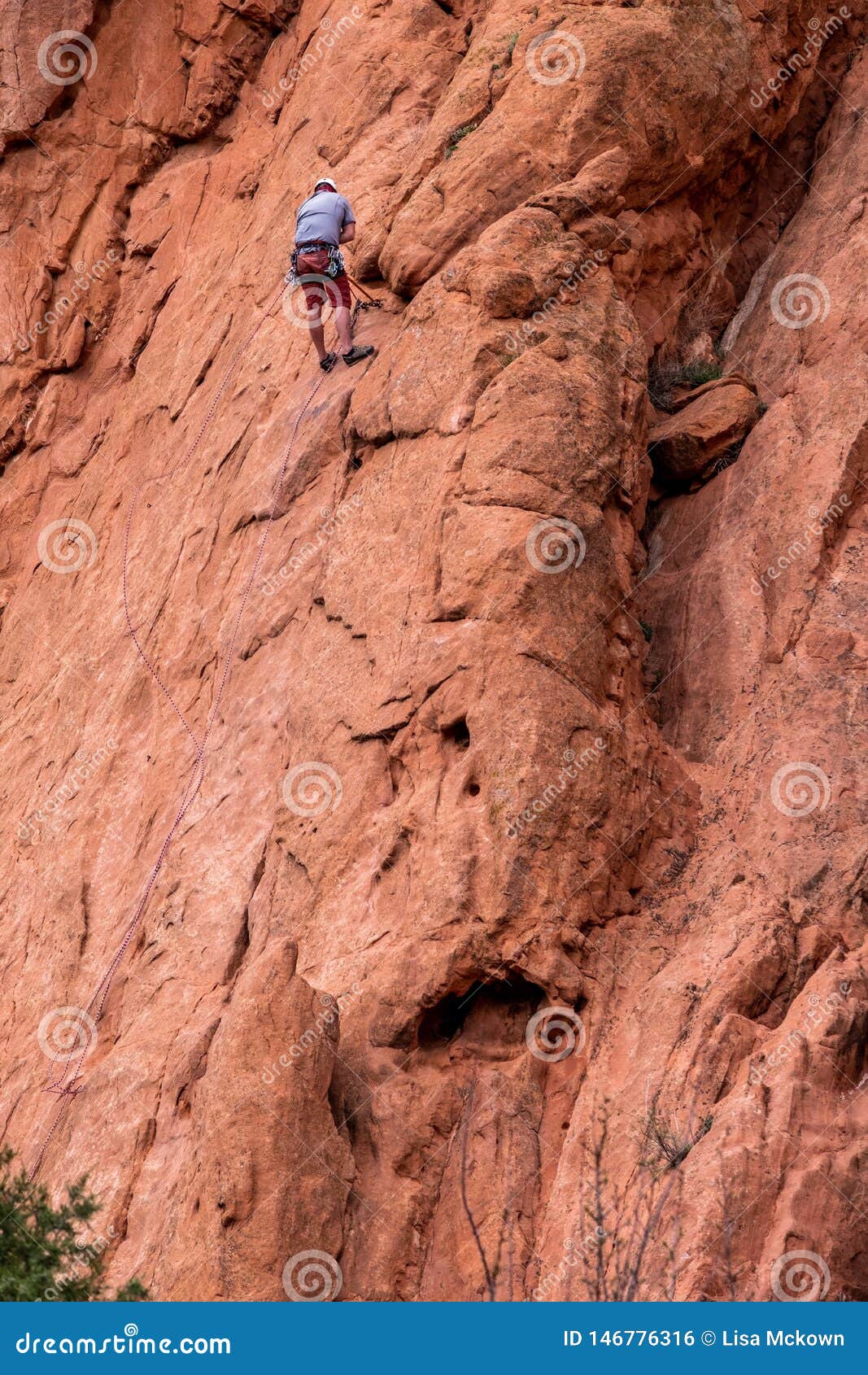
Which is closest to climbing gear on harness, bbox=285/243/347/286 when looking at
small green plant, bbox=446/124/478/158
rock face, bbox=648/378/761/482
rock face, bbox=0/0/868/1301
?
rock face, bbox=0/0/868/1301

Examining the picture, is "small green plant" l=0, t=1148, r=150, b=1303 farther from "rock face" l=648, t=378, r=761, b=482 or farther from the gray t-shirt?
the gray t-shirt

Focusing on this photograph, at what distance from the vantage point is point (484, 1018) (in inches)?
436

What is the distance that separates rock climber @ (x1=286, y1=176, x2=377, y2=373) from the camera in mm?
15102

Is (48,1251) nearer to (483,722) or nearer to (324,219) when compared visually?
(483,722)

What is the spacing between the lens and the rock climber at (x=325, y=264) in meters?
15.1

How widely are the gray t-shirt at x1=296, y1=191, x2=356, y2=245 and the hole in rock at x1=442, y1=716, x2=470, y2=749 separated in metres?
5.38

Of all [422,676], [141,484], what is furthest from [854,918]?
[141,484]

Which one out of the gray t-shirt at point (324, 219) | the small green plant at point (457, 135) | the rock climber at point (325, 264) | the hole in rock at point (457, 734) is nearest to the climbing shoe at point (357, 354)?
the rock climber at point (325, 264)

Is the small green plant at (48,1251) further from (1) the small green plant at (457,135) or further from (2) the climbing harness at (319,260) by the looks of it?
(1) the small green plant at (457,135)

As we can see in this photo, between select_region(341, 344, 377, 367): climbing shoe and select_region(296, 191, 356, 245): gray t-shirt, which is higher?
select_region(296, 191, 356, 245): gray t-shirt

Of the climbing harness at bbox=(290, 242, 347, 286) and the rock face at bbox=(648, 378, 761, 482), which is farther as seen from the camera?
the climbing harness at bbox=(290, 242, 347, 286)

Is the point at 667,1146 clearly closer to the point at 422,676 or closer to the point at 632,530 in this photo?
the point at 422,676

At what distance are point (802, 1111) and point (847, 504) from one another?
480 cm

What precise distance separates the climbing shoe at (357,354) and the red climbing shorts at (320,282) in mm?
486
